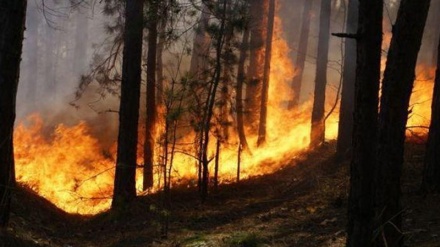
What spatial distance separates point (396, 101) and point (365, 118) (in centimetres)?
115

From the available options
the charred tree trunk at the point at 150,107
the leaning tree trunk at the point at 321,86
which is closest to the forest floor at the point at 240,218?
the charred tree trunk at the point at 150,107

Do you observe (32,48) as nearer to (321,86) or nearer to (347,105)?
→ (321,86)

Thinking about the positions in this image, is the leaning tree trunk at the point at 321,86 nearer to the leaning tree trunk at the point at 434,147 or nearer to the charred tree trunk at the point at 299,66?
the charred tree trunk at the point at 299,66

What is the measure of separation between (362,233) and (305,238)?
3241 mm

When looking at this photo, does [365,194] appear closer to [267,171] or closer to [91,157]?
[267,171]

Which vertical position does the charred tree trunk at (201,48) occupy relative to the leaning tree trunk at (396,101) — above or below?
above

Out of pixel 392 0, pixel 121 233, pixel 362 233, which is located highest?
pixel 392 0

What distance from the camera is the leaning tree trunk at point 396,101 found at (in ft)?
18.1

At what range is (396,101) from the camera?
5574 millimetres

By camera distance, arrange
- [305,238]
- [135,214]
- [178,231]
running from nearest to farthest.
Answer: [305,238] < [178,231] < [135,214]

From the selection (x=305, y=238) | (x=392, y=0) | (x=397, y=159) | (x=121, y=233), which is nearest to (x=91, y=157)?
(x=121, y=233)

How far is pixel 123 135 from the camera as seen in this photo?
11625 millimetres

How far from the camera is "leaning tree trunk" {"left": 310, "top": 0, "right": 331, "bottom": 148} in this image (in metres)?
17.1

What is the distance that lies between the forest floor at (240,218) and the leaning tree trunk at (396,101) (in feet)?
3.78
